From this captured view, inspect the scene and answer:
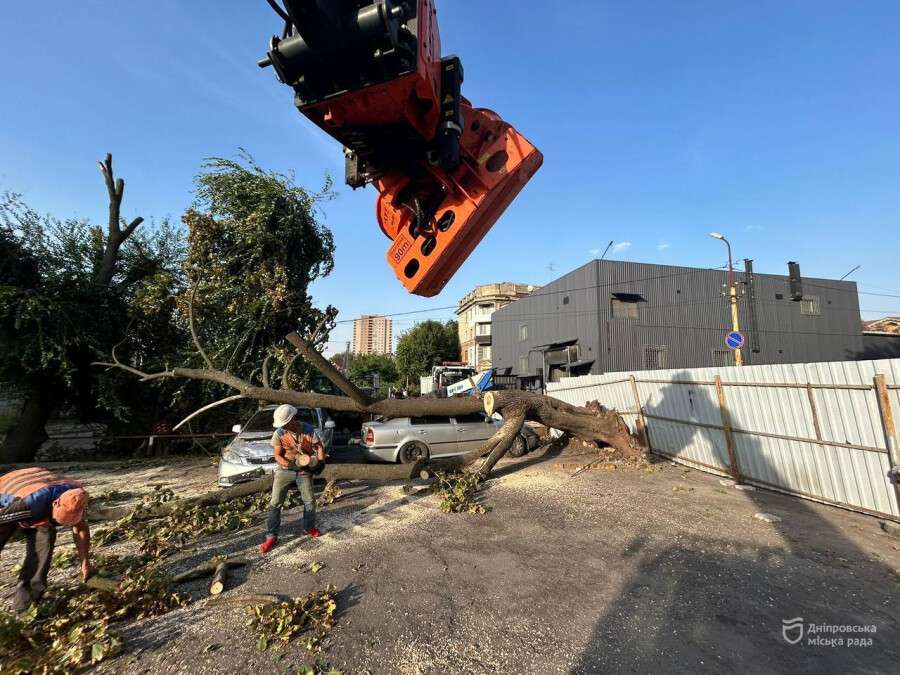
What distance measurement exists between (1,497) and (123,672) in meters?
1.77

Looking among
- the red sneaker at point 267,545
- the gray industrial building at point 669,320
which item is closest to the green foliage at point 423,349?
the gray industrial building at point 669,320

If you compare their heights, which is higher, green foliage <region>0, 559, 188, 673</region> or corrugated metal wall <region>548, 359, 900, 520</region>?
corrugated metal wall <region>548, 359, 900, 520</region>

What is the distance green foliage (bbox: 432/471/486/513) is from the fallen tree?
0.23m

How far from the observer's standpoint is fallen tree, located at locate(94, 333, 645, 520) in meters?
5.82

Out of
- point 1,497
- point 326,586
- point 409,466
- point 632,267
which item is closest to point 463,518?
point 409,466

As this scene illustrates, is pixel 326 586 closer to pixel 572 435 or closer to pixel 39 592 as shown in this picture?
pixel 39 592

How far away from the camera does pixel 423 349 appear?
165 ft

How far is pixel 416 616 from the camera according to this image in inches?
129

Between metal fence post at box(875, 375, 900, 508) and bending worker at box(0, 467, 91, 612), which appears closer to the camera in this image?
bending worker at box(0, 467, 91, 612)

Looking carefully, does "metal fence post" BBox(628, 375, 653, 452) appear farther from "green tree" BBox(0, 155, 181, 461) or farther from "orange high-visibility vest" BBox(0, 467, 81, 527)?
"green tree" BBox(0, 155, 181, 461)

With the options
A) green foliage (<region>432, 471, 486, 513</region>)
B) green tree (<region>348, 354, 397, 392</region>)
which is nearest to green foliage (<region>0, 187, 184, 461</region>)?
green foliage (<region>432, 471, 486, 513</region>)

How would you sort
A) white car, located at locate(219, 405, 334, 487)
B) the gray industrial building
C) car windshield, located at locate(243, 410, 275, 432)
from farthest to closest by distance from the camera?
the gray industrial building
car windshield, located at locate(243, 410, 275, 432)
white car, located at locate(219, 405, 334, 487)

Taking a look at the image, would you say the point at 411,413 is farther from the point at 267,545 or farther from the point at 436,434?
the point at 267,545

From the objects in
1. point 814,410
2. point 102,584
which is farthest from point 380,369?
point 102,584
